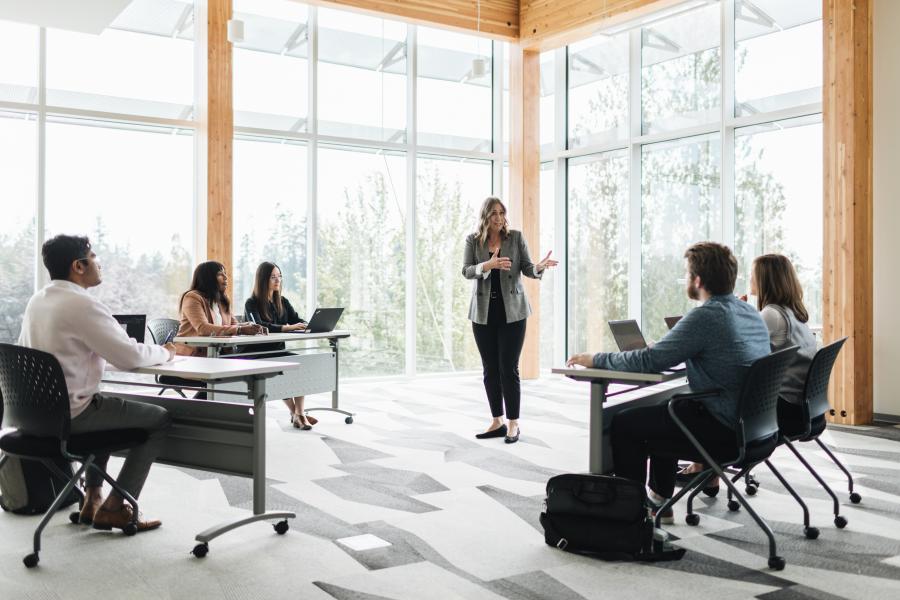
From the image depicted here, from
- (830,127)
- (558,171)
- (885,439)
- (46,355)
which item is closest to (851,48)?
(830,127)

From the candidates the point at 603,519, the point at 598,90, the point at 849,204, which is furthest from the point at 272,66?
the point at 603,519

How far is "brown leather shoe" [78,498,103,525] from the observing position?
379 centimetres

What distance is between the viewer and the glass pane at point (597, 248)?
9295 mm

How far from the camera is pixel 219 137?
8.04 m

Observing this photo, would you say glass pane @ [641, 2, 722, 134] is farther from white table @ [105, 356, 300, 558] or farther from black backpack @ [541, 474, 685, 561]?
white table @ [105, 356, 300, 558]

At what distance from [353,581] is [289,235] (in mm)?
6322

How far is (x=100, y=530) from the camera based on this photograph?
370 cm

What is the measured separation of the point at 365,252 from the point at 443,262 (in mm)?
1045

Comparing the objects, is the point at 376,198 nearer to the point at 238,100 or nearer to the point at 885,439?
the point at 238,100

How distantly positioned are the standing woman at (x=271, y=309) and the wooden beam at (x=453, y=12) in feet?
12.5

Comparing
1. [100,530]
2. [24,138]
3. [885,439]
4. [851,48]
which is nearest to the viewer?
[100,530]

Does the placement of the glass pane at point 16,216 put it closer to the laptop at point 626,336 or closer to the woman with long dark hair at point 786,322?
the laptop at point 626,336

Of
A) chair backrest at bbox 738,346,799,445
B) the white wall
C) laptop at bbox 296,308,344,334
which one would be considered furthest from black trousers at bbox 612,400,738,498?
the white wall

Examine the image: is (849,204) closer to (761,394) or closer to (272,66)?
(761,394)
